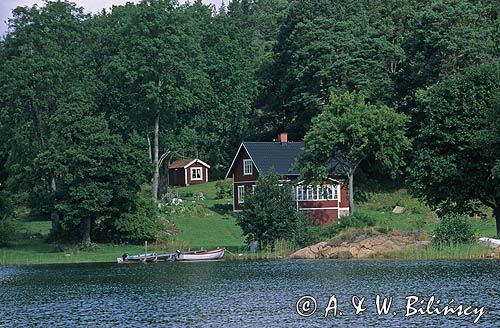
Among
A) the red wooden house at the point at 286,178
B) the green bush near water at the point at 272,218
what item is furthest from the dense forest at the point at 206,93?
the green bush near water at the point at 272,218

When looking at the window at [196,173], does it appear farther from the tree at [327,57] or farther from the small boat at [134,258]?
the small boat at [134,258]

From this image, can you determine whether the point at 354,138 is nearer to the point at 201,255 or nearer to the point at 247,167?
the point at 247,167

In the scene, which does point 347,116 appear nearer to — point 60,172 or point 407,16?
point 60,172

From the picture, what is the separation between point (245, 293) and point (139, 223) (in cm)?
3087

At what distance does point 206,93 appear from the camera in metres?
95.4

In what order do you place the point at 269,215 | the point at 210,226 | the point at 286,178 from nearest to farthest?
the point at 269,215, the point at 210,226, the point at 286,178

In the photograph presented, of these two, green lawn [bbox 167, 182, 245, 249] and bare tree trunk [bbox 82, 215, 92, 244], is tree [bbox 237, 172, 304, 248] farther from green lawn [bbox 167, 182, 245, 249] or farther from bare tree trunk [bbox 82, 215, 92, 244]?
bare tree trunk [bbox 82, 215, 92, 244]

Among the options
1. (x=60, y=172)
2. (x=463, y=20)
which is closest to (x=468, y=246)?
(x=60, y=172)

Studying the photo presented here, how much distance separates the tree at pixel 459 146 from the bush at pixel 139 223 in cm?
2107

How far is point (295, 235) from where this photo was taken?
6512 centimetres

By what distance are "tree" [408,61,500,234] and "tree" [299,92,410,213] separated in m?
12.6

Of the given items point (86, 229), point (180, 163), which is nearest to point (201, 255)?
point (86, 229)

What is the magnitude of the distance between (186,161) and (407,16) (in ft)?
102

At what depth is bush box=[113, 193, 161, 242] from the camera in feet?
236
